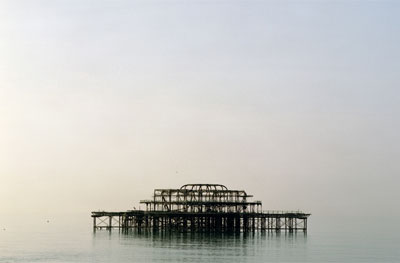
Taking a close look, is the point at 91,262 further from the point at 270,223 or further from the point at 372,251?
the point at 270,223

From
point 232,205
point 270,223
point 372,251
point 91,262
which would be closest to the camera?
point 91,262

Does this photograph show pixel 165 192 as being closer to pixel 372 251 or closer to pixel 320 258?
pixel 372 251

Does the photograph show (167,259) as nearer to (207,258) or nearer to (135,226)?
(207,258)

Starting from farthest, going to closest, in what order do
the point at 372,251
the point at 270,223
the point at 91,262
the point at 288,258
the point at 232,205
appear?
the point at 270,223, the point at 232,205, the point at 372,251, the point at 288,258, the point at 91,262

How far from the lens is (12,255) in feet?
277

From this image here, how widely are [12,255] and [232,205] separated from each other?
4277 centimetres

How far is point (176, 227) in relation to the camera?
124375 mm

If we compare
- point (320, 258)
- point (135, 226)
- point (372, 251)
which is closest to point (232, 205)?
point (135, 226)

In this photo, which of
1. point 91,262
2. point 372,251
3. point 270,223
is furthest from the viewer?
point 270,223

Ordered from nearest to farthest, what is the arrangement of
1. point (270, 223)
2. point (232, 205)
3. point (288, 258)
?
1. point (288, 258)
2. point (232, 205)
3. point (270, 223)

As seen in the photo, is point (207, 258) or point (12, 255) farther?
point (12, 255)

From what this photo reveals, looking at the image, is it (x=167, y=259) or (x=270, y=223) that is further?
(x=270, y=223)

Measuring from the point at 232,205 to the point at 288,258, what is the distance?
3746 cm

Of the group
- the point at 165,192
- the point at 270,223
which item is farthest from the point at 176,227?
the point at 270,223
